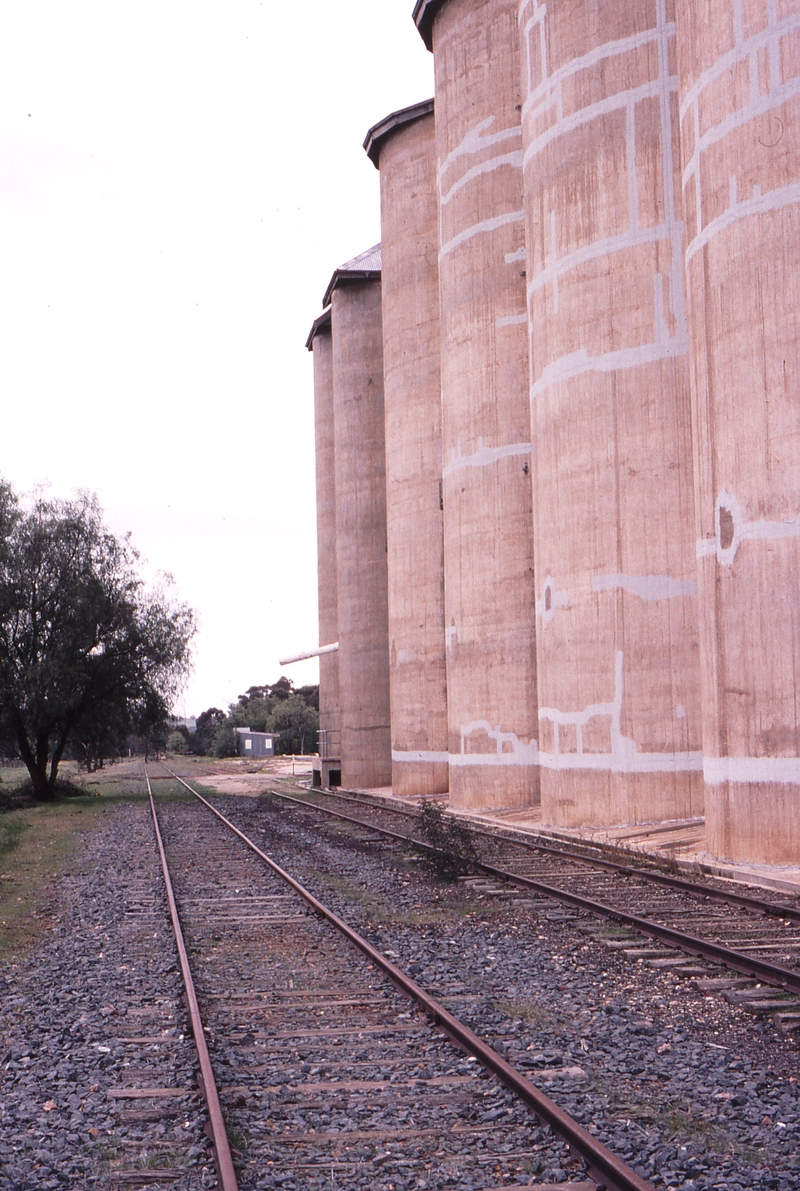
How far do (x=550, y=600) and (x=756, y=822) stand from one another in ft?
25.9

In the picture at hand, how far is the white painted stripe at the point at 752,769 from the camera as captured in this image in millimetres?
14172

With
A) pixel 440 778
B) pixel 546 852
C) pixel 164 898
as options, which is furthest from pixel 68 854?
pixel 440 778

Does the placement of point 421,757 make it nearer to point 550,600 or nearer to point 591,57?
point 550,600

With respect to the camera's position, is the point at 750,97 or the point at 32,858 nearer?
the point at 750,97

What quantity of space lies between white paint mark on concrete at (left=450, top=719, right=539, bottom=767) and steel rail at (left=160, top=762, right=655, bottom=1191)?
15693 millimetres

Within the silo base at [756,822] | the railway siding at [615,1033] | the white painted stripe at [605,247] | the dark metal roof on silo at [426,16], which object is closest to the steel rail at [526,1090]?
the railway siding at [615,1033]

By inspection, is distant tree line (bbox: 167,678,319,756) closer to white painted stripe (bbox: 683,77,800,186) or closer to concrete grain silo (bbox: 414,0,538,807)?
concrete grain silo (bbox: 414,0,538,807)

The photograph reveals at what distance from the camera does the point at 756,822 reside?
14.6 meters

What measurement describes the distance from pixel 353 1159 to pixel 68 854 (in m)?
16.7

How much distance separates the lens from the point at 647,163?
799 inches

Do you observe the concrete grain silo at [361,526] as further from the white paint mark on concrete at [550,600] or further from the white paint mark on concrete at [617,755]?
the white paint mark on concrete at [617,755]

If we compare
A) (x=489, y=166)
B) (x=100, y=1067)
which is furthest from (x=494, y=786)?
(x=100, y=1067)

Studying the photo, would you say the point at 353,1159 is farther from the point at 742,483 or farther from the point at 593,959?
the point at 742,483

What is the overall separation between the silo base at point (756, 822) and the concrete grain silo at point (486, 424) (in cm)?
1044
